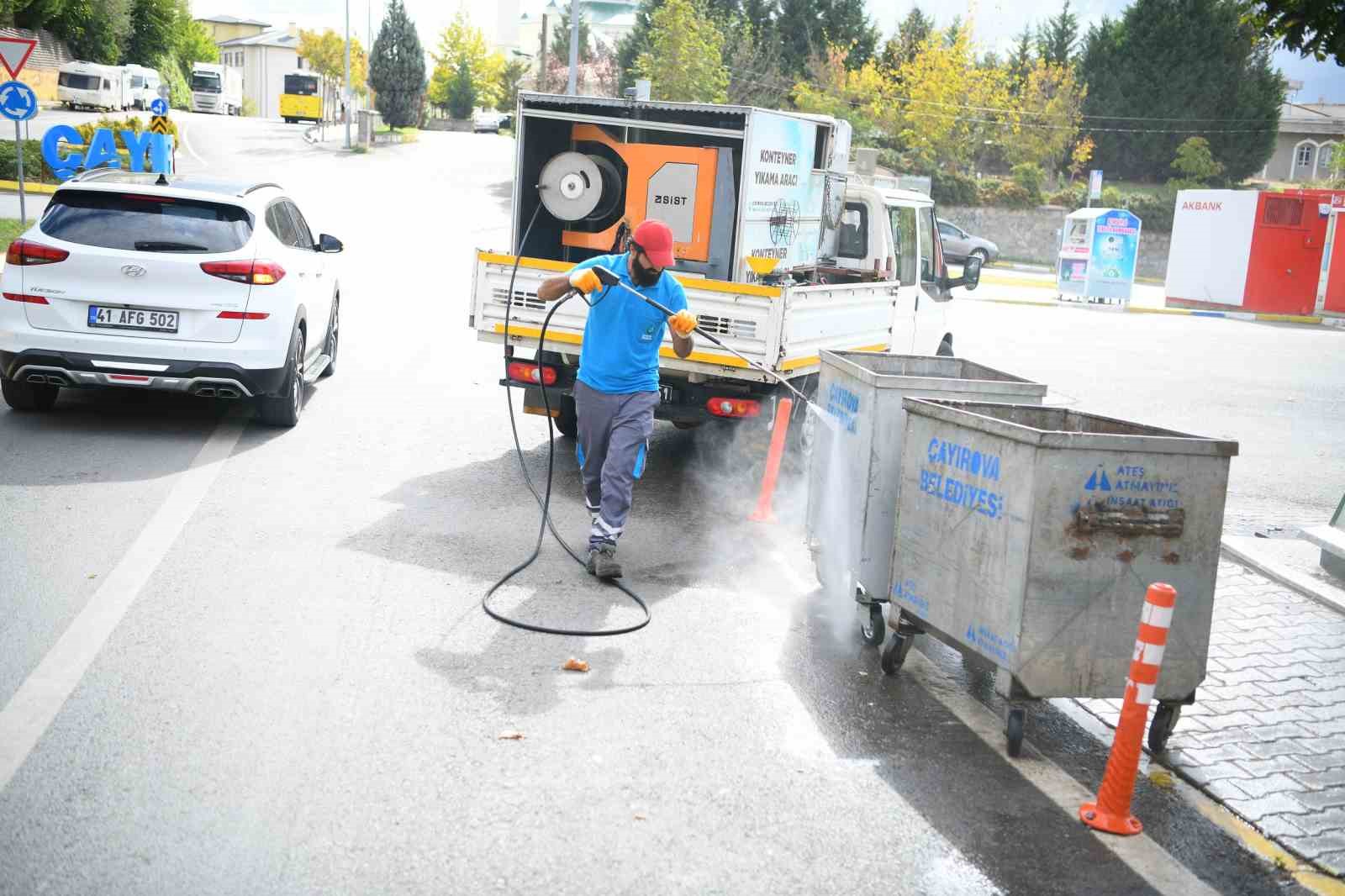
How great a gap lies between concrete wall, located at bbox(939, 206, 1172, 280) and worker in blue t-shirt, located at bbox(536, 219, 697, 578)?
177 feet

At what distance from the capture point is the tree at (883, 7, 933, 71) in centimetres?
7056

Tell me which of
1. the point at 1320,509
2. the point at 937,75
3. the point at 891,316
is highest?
the point at 937,75

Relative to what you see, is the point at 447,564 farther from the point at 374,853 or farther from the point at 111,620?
the point at 374,853

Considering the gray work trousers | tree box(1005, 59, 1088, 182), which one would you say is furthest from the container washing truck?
tree box(1005, 59, 1088, 182)

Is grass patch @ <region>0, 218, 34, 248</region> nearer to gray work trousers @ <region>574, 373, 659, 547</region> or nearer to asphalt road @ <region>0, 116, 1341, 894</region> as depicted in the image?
asphalt road @ <region>0, 116, 1341, 894</region>

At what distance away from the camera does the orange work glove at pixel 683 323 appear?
6.96 metres

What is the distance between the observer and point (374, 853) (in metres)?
4.06

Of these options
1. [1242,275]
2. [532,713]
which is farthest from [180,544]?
[1242,275]

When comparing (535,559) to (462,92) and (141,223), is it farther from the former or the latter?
(462,92)

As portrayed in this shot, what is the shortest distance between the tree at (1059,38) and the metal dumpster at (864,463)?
76063mm

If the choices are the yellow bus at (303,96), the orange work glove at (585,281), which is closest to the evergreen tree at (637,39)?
the yellow bus at (303,96)

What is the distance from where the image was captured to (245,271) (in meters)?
9.80

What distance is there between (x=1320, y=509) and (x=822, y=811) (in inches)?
315

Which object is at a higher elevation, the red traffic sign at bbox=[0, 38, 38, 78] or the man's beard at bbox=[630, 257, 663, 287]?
the red traffic sign at bbox=[0, 38, 38, 78]
